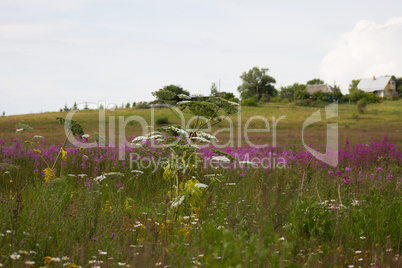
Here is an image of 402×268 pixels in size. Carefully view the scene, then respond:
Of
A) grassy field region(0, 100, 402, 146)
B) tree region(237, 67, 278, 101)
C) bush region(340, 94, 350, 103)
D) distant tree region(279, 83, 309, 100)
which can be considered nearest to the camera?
grassy field region(0, 100, 402, 146)

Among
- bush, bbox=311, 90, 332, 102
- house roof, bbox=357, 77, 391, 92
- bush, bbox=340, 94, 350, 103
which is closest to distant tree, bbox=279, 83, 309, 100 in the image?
house roof, bbox=357, 77, 391, 92

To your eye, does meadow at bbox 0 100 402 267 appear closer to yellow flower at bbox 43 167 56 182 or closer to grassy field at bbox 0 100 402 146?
yellow flower at bbox 43 167 56 182

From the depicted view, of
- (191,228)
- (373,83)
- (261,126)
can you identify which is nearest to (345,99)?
(373,83)

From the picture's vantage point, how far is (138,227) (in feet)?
12.8

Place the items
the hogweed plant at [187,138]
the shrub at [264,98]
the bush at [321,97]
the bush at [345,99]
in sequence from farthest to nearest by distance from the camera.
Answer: the shrub at [264,98] → the bush at [321,97] → the bush at [345,99] → the hogweed plant at [187,138]

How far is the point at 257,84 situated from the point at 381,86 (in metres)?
32.7

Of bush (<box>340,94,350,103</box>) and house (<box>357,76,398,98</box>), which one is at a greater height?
house (<box>357,76,398,98</box>)

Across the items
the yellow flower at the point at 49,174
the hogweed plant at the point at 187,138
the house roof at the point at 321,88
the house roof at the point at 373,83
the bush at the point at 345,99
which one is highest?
the house roof at the point at 373,83

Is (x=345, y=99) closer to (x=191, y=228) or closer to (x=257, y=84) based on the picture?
(x=257, y=84)

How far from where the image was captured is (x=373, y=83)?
99562mm

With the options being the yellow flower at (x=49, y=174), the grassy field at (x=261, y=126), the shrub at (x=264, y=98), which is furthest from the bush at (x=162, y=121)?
the shrub at (x=264, y=98)

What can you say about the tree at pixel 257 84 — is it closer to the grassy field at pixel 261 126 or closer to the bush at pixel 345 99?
the bush at pixel 345 99

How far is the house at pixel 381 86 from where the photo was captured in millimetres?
94688

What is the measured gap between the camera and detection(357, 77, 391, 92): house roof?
314 feet
